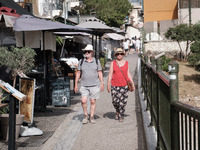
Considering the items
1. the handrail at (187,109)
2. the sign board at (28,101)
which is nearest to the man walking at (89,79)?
the sign board at (28,101)

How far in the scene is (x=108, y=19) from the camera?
45.7m

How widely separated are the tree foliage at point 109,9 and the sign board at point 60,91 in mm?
32386

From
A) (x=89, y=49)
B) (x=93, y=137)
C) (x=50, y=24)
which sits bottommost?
(x=93, y=137)

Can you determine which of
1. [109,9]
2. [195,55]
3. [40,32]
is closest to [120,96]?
[40,32]

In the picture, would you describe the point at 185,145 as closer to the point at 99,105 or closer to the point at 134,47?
the point at 99,105

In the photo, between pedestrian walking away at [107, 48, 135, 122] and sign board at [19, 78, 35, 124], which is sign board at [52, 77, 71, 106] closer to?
pedestrian walking away at [107, 48, 135, 122]

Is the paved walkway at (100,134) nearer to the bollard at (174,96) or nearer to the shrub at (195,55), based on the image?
the bollard at (174,96)

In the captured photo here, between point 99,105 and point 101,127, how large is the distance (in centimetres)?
361

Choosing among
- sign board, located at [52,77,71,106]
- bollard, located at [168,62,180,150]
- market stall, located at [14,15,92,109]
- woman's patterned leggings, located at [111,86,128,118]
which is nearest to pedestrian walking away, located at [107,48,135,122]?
woman's patterned leggings, located at [111,86,128,118]

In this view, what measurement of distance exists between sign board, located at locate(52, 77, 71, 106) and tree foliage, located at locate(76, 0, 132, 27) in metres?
32.4

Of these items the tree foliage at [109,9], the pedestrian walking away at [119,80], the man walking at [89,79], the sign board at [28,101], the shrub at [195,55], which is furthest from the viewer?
the tree foliage at [109,9]

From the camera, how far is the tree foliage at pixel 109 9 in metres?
44.6

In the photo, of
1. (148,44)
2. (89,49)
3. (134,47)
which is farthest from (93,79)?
(134,47)

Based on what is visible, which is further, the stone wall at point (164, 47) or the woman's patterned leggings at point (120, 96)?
the stone wall at point (164, 47)
